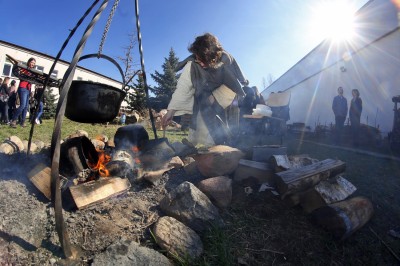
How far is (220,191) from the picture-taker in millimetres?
2225

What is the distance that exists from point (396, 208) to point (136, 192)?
258 centimetres

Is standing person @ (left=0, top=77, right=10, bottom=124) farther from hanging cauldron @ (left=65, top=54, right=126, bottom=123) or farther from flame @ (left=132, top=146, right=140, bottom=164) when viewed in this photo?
hanging cauldron @ (left=65, top=54, right=126, bottom=123)

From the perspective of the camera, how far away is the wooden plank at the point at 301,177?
2074 mm

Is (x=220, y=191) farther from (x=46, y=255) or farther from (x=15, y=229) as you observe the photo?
(x=15, y=229)

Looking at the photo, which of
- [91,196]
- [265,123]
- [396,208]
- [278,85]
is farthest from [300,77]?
[91,196]

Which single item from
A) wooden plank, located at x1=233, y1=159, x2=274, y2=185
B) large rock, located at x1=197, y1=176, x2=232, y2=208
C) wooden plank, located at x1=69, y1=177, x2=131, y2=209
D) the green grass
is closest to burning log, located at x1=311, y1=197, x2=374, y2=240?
wooden plank, located at x1=233, y1=159, x2=274, y2=185

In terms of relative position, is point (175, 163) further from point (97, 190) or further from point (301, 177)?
point (301, 177)

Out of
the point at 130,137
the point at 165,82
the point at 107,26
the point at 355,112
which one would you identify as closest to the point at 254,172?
the point at 130,137

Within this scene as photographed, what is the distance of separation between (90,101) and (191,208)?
141cm

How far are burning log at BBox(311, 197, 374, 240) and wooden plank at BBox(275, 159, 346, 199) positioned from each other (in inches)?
9.7

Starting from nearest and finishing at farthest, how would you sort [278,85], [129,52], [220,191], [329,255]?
[329,255] → [220,191] → [278,85] → [129,52]

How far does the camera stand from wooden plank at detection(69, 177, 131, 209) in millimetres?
1876

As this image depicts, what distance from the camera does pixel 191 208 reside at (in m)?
1.91

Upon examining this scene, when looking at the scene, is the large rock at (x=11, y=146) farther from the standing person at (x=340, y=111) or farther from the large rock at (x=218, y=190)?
the standing person at (x=340, y=111)
